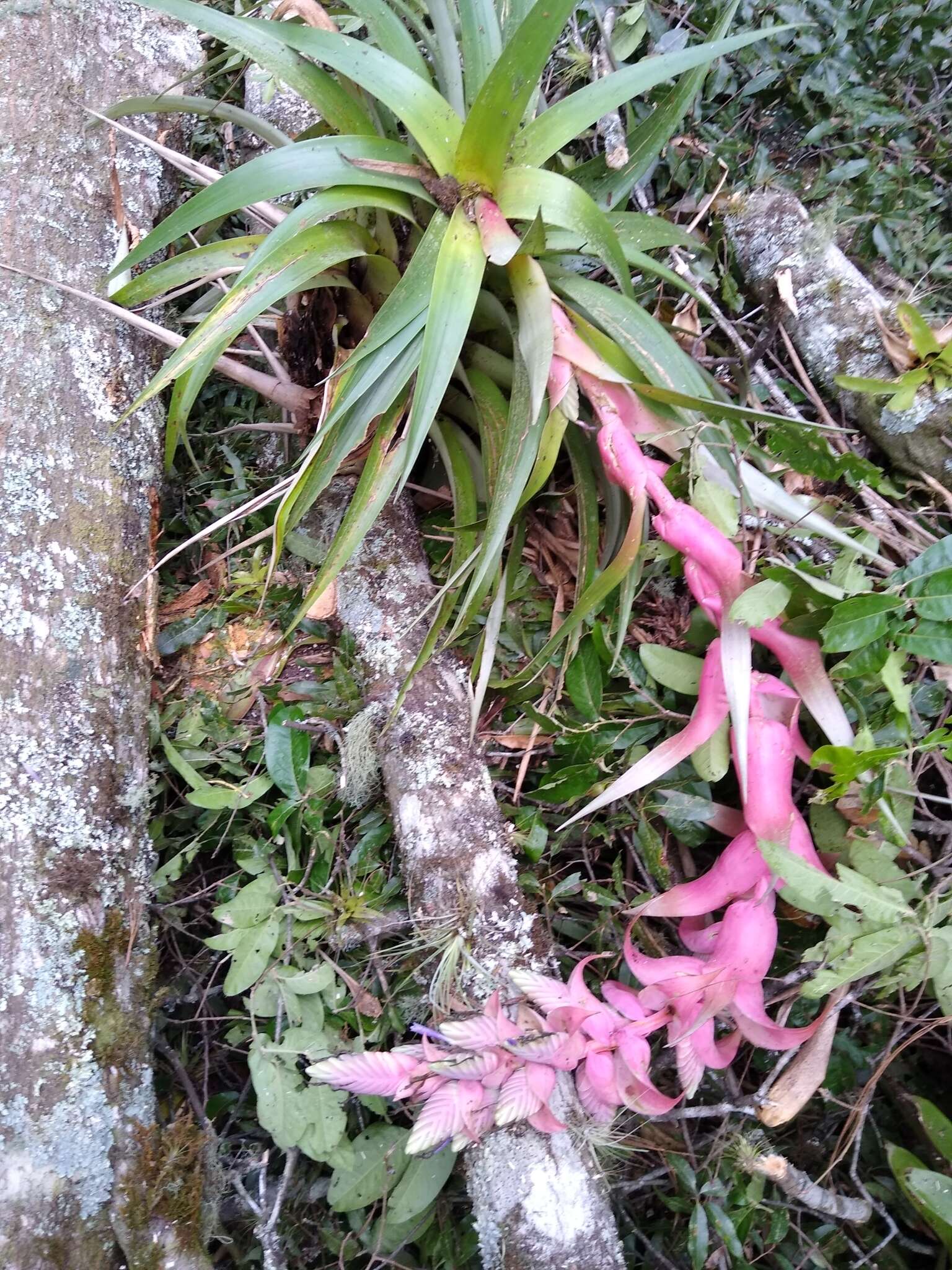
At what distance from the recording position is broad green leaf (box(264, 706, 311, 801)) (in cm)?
134

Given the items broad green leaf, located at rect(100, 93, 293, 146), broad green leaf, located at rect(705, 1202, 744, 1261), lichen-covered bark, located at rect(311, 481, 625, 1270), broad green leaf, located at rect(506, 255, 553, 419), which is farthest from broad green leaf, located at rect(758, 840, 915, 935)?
broad green leaf, located at rect(100, 93, 293, 146)

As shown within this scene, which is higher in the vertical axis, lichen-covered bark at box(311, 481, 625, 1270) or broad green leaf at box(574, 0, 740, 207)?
broad green leaf at box(574, 0, 740, 207)

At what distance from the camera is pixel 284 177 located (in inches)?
43.0

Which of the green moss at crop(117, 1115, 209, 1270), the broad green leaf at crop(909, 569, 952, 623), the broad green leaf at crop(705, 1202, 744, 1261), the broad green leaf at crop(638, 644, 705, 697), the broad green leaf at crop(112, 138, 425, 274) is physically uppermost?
the broad green leaf at crop(112, 138, 425, 274)

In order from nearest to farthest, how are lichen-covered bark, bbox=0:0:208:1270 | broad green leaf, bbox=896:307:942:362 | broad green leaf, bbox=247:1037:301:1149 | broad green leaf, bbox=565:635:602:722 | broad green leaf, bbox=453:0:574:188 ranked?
broad green leaf, bbox=453:0:574:188, lichen-covered bark, bbox=0:0:208:1270, broad green leaf, bbox=247:1037:301:1149, broad green leaf, bbox=565:635:602:722, broad green leaf, bbox=896:307:942:362

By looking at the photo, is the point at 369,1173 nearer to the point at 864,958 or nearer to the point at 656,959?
the point at 656,959

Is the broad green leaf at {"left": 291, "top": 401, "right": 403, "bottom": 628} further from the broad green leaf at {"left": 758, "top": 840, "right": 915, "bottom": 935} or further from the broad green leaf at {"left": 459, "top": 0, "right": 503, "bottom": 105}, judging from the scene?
the broad green leaf at {"left": 758, "top": 840, "right": 915, "bottom": 935}

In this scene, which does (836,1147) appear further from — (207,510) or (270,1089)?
(207,510)

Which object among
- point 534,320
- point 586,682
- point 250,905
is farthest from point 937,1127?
point 534,320

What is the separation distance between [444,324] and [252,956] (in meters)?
1.01

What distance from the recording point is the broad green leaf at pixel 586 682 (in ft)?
4.13

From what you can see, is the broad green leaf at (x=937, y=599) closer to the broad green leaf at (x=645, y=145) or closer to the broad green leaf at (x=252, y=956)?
the broad green leaf at (x=645, y=145)

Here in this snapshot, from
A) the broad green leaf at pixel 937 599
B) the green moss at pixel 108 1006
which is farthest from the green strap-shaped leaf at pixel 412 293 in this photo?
the green moss at pixel 108 1006

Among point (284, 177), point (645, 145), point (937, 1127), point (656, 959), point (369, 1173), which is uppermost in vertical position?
point (645, 145)
